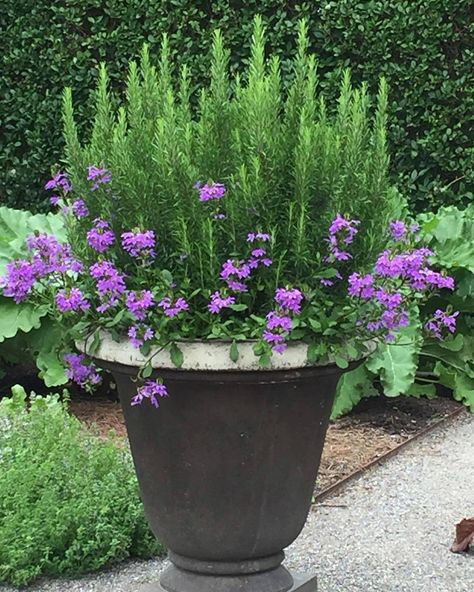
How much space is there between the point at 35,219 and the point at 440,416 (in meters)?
2.37

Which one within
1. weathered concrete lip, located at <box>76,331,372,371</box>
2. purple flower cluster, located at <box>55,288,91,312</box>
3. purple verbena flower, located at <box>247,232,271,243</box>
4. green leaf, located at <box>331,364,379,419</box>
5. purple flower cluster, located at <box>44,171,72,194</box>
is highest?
purple flower cluster, located at <box>44,171,72,194</box>

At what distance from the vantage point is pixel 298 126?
275cm

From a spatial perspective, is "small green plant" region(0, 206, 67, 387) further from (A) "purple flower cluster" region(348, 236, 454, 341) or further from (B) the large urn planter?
(A) "purple flower cluster" region(348, 236, 454, 341)

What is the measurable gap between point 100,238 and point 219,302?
1.21ft

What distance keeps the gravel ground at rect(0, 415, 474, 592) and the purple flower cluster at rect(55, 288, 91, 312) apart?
3.66ft

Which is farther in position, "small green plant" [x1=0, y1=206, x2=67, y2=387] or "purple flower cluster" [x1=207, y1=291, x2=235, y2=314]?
"small green plant" [x1=0, y1=206, x2=67, y2=387]

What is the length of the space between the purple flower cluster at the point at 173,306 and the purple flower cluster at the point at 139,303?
0.03m

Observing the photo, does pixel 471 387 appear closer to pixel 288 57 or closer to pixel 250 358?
pixel 288 57

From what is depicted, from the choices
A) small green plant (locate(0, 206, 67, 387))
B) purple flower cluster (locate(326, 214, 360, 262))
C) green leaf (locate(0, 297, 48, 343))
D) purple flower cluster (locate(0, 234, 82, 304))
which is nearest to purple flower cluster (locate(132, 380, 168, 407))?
purple flower cluster (locate(0, 234, 82, 304))

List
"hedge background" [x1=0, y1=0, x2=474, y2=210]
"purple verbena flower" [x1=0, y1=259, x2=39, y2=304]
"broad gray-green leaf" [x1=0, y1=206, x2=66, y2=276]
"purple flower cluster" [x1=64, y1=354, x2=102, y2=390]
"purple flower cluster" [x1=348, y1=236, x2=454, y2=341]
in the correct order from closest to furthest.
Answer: "purple flower cluster" [x1=348, y1=236, x2=454, y2=341] < "purple verbena flower" [x1=0, y1=259, x2=39, y2=304] < "purple flower cluster" [x1=64, y1=354, x2=102, y2=390] < "broad gray-green leaf" [x1=0, y1=206, x2=66, y2=276] < "hedge background" [x1=0, y1=0, x2=474, y2=210]

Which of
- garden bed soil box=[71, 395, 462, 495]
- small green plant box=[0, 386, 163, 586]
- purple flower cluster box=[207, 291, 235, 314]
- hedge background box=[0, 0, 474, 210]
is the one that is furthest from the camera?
hedge background box=[0, 0, 474, 210]

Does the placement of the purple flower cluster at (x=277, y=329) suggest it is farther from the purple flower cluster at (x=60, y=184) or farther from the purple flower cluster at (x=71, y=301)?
the purple flower cluster at (x=60, y=184)

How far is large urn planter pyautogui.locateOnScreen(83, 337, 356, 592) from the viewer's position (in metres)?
2.65

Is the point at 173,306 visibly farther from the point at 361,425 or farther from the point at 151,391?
the point at 361,425
